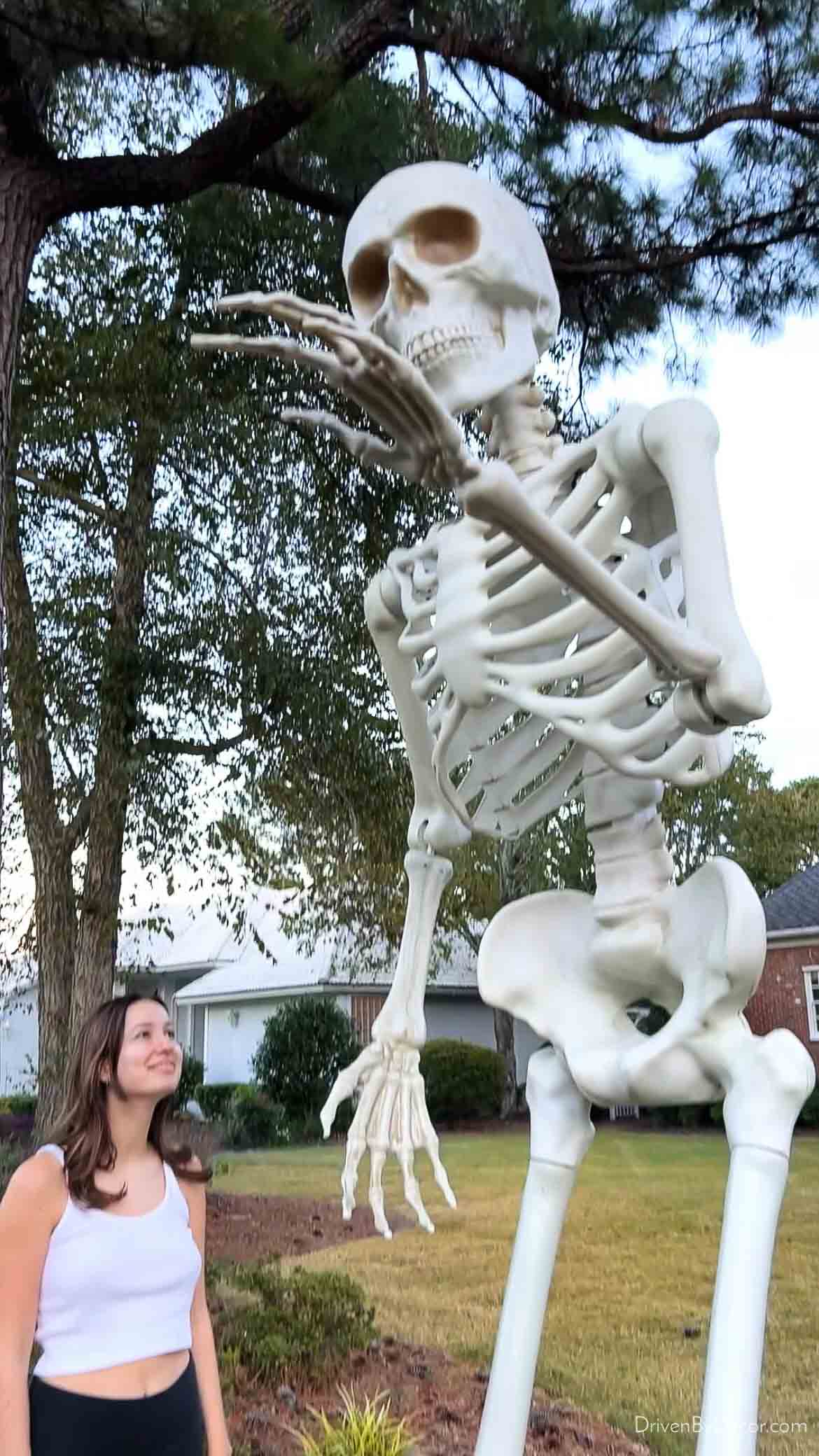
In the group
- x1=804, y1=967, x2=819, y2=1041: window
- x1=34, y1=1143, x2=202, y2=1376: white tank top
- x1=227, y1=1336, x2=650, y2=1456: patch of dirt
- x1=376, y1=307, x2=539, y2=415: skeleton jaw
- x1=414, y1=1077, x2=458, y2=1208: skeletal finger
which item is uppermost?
x1=376, y1=307, x2=539, y2=415: skeleton jaw

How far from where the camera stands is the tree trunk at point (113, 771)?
5.66 metres

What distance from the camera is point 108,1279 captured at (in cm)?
158

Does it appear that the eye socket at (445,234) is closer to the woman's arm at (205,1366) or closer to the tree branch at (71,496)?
the woman's arm at (205,1366)

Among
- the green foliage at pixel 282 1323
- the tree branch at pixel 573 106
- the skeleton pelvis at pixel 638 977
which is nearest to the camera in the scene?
the skeleton pelvis at pixel 638 977

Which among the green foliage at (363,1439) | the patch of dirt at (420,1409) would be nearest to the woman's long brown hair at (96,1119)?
the green foliage at (363,1439)

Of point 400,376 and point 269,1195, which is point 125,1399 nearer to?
point 400,376

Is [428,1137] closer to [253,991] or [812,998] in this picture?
[812,998]

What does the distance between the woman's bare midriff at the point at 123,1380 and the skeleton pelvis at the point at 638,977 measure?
93cm

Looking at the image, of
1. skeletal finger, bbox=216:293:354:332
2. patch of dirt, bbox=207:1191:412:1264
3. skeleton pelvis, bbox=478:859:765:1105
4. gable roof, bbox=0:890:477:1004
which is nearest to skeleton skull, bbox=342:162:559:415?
skeletal finger, bbox=216:293:354:332

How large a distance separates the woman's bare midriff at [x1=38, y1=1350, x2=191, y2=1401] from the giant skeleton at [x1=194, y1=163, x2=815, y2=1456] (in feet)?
2.39

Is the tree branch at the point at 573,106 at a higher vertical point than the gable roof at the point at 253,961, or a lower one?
higher

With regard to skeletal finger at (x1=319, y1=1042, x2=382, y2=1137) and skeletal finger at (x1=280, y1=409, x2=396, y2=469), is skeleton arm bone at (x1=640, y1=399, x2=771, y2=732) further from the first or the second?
skeletal finger at (x1=319, y1=1042, x2=382, y2=1137)

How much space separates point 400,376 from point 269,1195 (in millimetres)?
6618

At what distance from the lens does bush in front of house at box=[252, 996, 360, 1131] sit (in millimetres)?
11727
